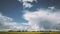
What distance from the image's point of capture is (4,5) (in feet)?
6.74

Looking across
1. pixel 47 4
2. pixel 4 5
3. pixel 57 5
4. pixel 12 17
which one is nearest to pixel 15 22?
pixel 12 17

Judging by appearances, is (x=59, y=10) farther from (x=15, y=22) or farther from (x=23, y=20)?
(x=15, y=22)

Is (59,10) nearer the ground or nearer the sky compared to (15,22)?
nearer the sky

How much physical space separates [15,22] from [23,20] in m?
0.14

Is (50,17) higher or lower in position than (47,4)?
lower

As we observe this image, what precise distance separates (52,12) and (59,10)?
0.40ft

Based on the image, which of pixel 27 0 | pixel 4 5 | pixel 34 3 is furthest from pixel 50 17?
pixel 4 5

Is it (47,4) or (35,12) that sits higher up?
(47,4)

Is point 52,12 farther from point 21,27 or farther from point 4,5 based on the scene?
point 4,5

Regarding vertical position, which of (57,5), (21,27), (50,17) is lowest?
(21,27)

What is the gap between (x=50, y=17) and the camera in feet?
6.72

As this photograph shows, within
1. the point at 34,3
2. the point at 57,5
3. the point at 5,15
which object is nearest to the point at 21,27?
the point at 5,15

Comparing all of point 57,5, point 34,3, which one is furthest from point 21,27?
point 57,5

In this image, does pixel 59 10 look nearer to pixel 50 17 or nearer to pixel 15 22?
pixel 50 17
